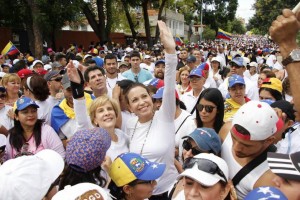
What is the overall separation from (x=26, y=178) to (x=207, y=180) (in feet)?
3.34

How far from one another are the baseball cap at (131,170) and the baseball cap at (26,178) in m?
0.53

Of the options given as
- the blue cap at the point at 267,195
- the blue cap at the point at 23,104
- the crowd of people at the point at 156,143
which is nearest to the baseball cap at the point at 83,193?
the crowd of people at the point at 156,143

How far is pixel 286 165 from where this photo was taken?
1.98m

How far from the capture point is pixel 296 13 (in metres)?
2.02

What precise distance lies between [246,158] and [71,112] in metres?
2.54

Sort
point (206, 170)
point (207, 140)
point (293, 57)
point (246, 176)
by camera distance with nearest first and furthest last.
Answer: point (293, 57), point (206, 170), point (246, 176), point (207, 140)

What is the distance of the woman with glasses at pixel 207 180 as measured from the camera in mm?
2123

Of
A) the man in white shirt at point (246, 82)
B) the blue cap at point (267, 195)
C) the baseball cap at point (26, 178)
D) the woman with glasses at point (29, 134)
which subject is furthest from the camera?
the man in white shirt at point (246, 82)

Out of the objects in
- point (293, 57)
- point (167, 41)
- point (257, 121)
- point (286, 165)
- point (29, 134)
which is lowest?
point (29, 134)

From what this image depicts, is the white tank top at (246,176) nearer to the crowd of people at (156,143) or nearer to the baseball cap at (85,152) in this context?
the crowd of people at (156,143)

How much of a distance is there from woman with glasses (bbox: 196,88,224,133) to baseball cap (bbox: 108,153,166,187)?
1.06 m

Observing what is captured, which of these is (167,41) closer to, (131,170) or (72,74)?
(72,74)

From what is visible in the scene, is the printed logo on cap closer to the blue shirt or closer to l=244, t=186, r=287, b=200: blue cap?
l=244, t=186, r=287, b=200: blue cap

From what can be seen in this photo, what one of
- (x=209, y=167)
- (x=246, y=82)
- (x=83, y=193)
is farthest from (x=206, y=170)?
(x=246, y=82)
